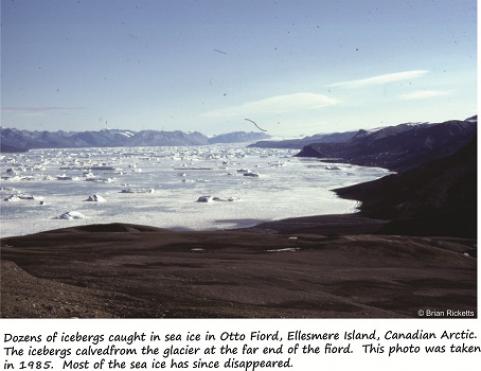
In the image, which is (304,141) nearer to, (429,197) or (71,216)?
(429,197)

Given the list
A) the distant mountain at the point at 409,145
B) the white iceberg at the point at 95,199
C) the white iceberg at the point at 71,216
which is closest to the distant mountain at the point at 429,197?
the white iceberg at the point at 71,216

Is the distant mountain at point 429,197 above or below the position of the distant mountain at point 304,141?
below

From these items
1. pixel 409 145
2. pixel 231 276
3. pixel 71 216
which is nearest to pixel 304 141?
pixel 409 145

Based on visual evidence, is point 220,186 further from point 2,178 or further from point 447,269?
point 447,269

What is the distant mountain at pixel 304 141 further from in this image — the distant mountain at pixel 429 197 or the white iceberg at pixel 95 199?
the white iceberg at pixel 95 199

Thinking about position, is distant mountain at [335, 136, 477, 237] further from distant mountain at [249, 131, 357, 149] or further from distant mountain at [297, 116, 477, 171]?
distant mountain at [249, 131, 357, 149]
